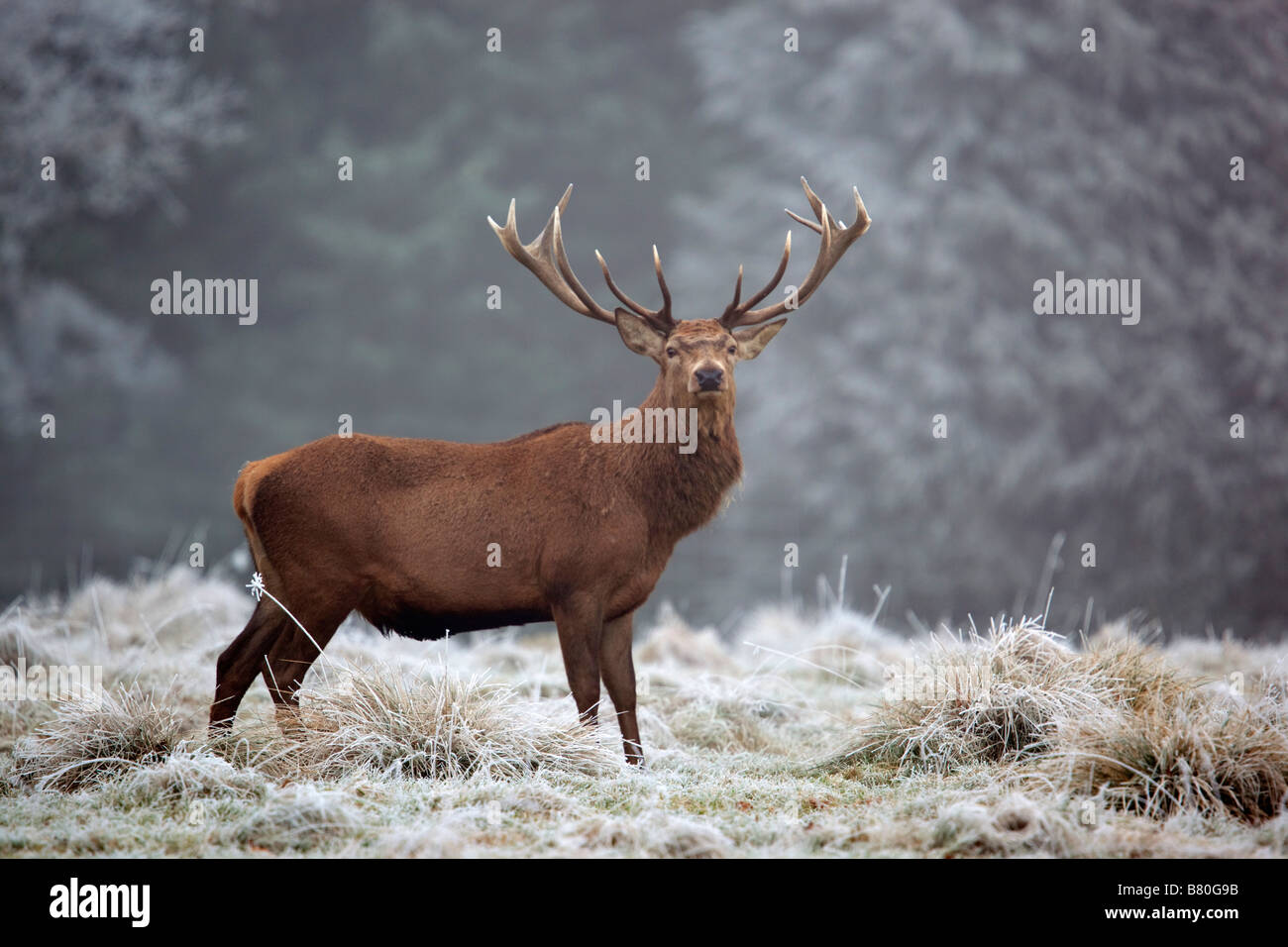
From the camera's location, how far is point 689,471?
5.96 metres

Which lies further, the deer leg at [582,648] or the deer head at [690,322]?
the deer head at [690,322]

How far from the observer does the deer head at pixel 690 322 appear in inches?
231

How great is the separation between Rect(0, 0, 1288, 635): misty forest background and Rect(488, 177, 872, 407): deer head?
11.4 metres

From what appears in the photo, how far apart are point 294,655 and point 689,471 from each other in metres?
2.01

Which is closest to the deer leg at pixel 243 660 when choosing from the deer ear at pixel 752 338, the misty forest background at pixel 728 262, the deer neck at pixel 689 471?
the deer neck at pixel 689 471

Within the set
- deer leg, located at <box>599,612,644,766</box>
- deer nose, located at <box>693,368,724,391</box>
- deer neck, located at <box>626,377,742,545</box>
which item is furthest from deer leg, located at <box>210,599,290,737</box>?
deer nose, located at <box>693,368,724,391</box>

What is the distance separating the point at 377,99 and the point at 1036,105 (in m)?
11.8

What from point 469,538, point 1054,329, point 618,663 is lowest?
point 618,663

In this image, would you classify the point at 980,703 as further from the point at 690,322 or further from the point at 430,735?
the point at 430,735

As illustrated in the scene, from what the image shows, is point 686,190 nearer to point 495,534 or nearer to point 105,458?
point 105,458

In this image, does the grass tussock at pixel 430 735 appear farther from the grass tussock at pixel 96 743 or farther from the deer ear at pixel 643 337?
the deer ear at pixel 643 337

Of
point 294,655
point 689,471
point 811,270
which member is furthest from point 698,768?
point 811,270

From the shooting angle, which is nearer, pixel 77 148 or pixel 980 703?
pixel 980 703
